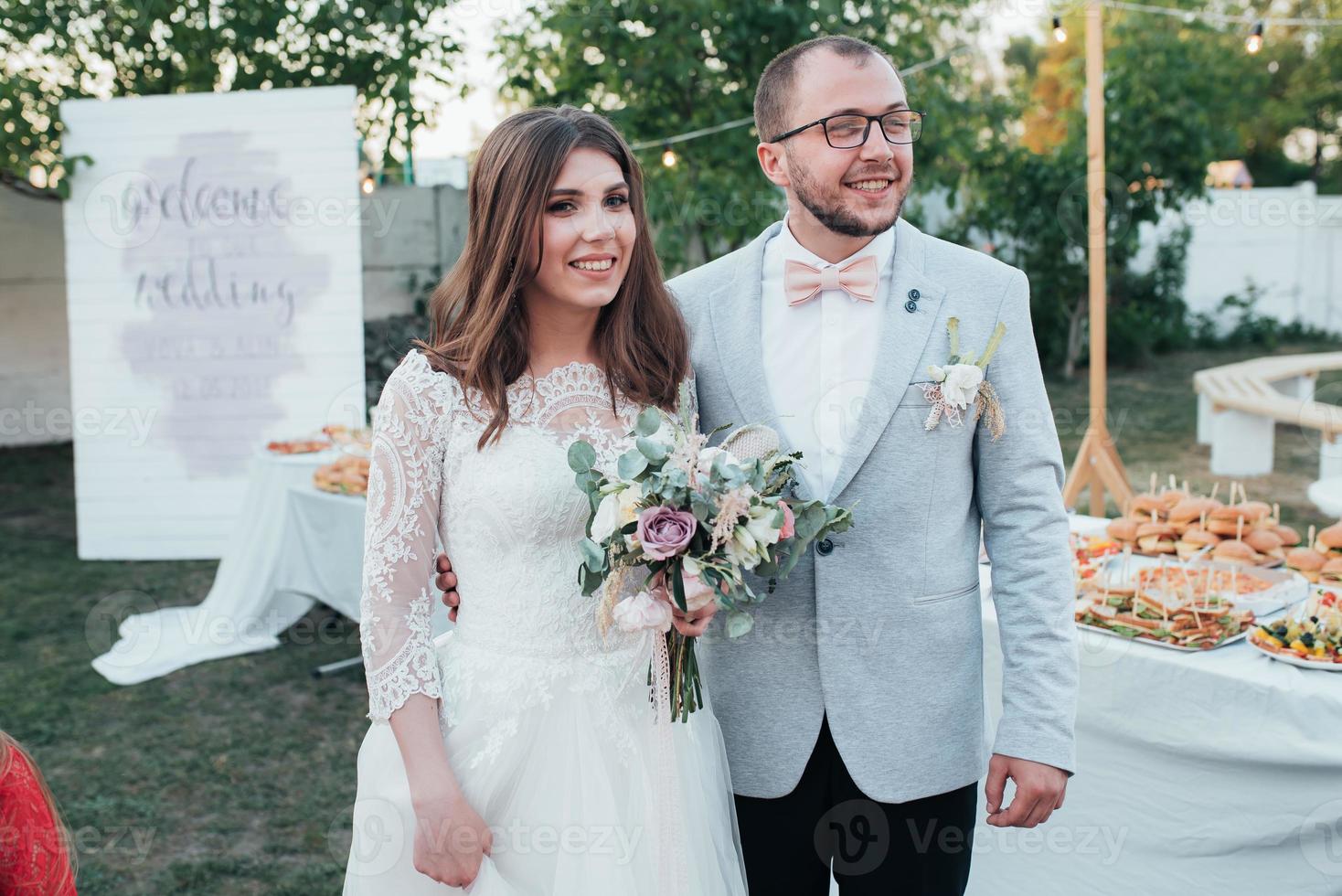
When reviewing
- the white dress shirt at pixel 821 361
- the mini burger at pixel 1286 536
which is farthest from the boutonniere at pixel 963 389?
the mini burger at pixel 1286 536

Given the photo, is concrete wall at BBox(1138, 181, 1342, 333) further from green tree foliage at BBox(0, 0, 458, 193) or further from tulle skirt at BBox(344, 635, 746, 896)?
tulle skirt at BBox(344, 635, 746, 896)

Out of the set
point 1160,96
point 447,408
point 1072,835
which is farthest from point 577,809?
point 1160,96

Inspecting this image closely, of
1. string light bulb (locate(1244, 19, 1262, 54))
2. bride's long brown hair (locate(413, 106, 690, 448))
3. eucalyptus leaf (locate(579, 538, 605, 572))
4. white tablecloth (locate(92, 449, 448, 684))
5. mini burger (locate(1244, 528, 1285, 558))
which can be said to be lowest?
white tablecloth (locate(92, 449, 448, 684))

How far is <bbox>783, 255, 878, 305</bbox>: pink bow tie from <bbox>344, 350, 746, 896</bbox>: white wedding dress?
0.38 m

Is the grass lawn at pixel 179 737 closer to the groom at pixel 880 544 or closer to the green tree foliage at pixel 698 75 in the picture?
the groom at pixel 880 544

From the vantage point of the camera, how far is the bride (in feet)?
5.83

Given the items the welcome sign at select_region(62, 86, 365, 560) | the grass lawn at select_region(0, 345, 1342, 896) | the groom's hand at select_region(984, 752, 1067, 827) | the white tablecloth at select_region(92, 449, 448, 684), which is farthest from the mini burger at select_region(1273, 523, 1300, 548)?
the welcome sign at select_region(62, 86, 365, 560)

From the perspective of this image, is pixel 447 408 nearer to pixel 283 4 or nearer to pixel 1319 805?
pixel 1319 805

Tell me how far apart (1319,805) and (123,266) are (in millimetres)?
7179

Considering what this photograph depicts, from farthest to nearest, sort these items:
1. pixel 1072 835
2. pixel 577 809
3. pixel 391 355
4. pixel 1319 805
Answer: pixel 391 355 < pixel 1072 835 < pixel 1319 805 < pixel 577 809

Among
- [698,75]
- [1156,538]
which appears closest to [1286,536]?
[1156,538]

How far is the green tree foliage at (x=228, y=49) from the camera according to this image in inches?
330

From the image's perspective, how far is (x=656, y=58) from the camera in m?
7.74

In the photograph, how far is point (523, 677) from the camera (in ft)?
6.16
